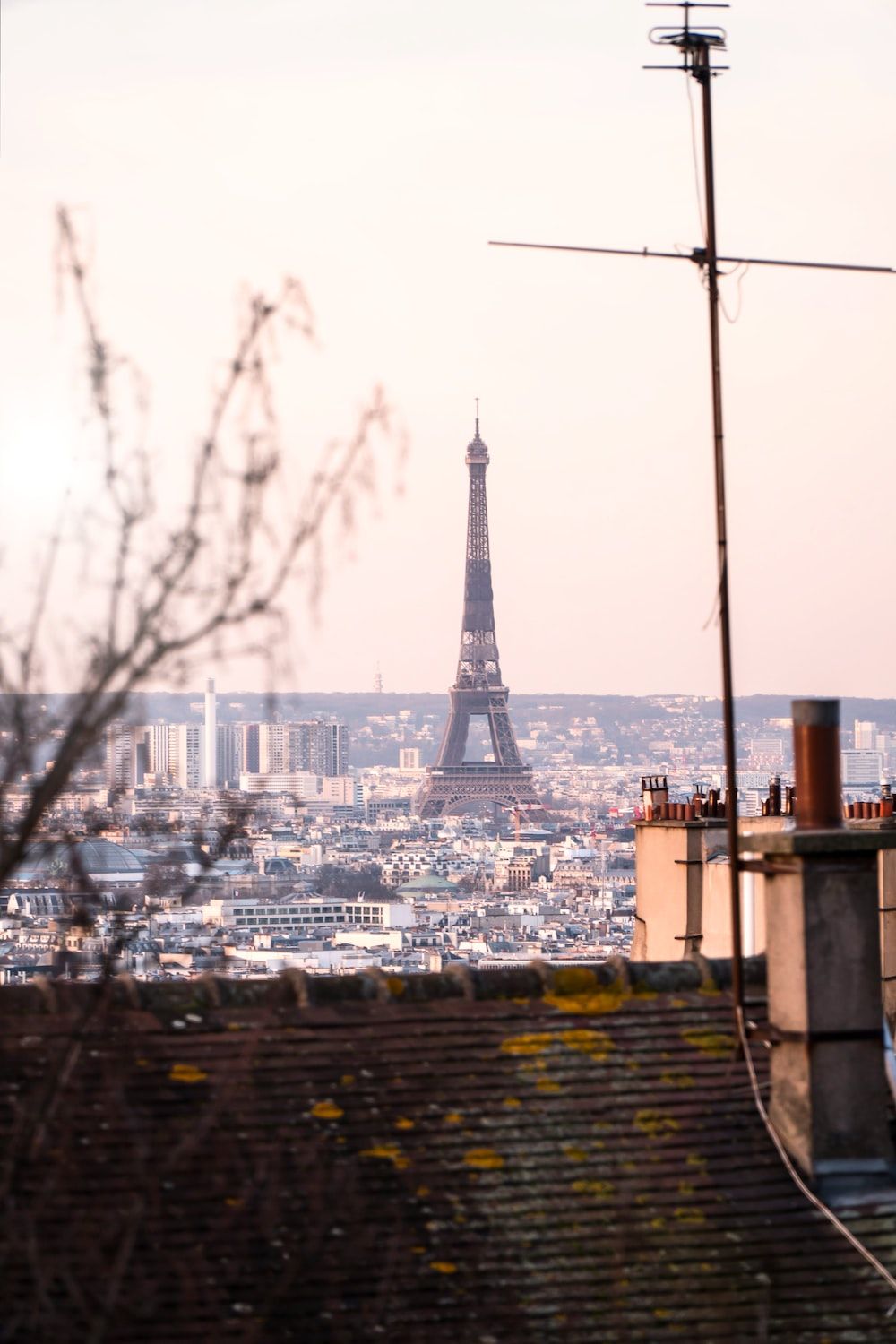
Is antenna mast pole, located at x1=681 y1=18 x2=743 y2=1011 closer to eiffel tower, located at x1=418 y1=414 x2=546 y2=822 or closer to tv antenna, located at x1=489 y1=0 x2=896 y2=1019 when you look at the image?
tv antenna, located at x1=489 y1=0 x2=896 y2=1019

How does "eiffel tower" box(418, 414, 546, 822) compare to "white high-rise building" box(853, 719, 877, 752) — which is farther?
"white high-rise building" box(853, 719, 877, 752)

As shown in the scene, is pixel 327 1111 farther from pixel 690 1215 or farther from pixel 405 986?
pixel 690 1215

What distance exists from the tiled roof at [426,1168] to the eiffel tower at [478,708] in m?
126

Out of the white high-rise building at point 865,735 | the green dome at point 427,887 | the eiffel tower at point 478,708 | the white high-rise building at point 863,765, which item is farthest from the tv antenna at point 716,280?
the white high-rise building at point 865,735

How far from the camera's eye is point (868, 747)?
175000 mm

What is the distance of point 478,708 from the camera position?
444ft

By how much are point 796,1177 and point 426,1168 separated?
4.05 feet

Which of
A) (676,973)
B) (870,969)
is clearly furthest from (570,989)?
(870,969)

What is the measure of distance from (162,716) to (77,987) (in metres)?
0.98

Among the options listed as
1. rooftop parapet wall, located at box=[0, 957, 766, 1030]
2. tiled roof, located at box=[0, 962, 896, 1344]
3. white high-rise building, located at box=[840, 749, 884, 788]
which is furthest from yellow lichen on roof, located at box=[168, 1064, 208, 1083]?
white high-rise building, located at box=[840, 749, 884, 788]

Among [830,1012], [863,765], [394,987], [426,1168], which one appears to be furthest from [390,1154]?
[863,765]

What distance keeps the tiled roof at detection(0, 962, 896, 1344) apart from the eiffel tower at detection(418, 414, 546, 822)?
412 feet

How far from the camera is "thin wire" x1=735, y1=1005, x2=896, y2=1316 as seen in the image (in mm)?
6590

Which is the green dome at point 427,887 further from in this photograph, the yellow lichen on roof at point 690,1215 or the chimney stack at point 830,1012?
the yellow lichen on roof at point 690,1215
